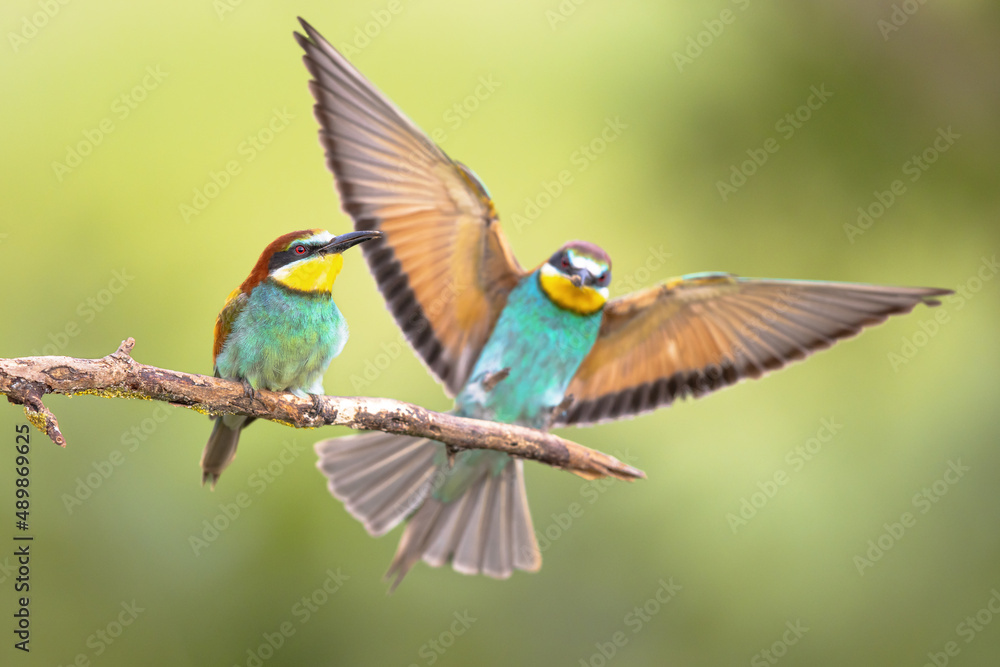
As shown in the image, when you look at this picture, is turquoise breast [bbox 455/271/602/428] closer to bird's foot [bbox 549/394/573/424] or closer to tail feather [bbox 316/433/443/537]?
bird's foot [bbox 549/394/573/424]

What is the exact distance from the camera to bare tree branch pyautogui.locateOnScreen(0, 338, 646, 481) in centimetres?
157

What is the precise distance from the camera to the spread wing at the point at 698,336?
273 cm

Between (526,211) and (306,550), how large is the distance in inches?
65.4

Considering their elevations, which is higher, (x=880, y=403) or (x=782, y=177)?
(x=782, y=177)

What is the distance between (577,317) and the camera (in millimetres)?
2770

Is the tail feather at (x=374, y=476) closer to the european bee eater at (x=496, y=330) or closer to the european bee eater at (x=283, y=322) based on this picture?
the european bee eater at (x=496, y=330)

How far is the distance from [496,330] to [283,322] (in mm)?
1053

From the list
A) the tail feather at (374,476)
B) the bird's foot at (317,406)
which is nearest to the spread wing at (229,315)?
the bird's foot at (317,406)

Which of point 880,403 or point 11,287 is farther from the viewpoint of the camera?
point 880,403

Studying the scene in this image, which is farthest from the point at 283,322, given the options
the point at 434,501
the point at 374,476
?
the point at 434,501

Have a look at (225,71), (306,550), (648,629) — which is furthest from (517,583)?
(225,71)

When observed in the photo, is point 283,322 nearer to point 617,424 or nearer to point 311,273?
point 311,273

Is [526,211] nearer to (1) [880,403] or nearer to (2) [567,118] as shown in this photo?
(2) [567,118]

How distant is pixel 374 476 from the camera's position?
2.96 meters
